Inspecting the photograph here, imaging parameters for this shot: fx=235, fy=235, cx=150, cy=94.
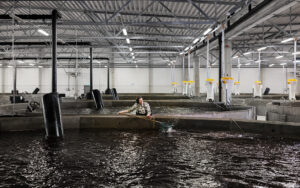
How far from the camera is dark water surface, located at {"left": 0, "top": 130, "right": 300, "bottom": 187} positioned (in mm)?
4164

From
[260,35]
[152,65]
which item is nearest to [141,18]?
[260,35]

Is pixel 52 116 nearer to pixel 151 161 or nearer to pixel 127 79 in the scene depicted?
pixel 151 161

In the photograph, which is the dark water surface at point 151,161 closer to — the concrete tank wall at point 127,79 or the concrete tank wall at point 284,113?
the concrete tank wall at point 284,113

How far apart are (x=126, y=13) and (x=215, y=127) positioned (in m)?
8.17

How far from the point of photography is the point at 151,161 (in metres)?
5.27

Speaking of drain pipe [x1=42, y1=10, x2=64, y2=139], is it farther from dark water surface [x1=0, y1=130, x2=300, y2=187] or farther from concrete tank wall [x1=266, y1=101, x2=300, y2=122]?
concrete tank wall [x1=266, y1=101, x2=300, y2=122]

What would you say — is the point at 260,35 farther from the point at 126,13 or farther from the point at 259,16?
the point at 126,13

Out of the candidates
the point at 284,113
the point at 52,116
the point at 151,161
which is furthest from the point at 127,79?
the point at 151,161

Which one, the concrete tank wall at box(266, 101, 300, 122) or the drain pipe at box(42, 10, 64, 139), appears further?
the concrete tank wall at box(266, 101, 300, 122)

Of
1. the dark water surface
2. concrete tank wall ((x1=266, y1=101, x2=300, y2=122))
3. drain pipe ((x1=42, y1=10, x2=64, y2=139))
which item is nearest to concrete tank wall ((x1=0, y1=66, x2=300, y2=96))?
concrete tank wall ((x1=266, y1=101, x2=300, y2=122))

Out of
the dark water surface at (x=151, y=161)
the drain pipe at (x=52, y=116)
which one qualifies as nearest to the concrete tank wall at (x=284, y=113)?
the dark water surface at (x=151, y=161)

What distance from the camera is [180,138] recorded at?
7.64 meters

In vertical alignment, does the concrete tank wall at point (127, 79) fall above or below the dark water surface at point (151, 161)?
above

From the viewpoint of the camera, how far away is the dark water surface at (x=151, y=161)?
13.7ft
